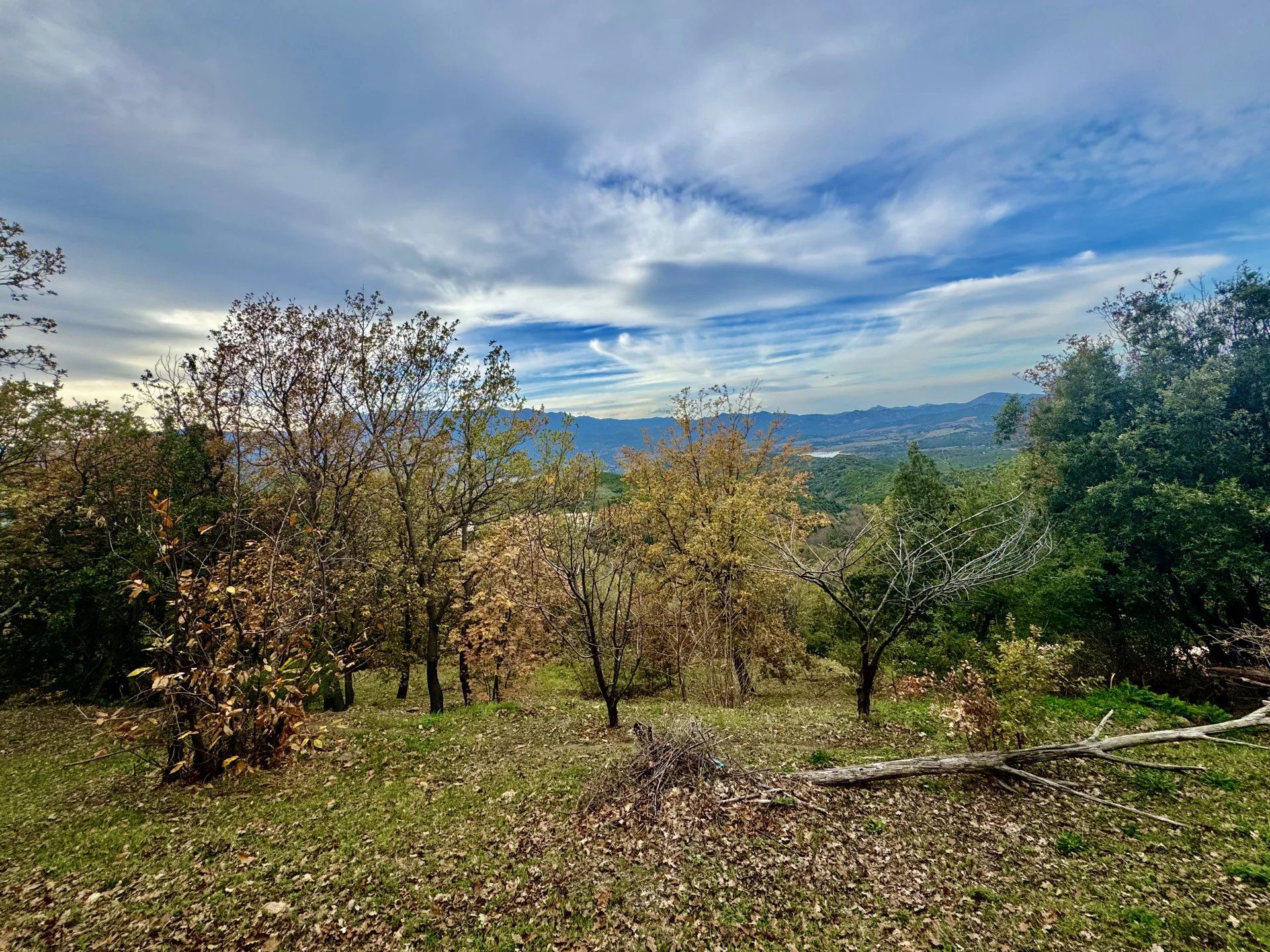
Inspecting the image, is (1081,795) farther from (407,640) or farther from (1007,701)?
(407,640)

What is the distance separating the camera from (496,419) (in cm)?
1470

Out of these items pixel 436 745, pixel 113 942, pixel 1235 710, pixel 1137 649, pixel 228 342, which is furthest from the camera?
pixel 1137 649

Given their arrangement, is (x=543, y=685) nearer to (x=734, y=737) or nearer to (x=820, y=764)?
(x=734, y=737)

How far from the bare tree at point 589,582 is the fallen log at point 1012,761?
490 cm

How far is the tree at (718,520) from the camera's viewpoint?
18125 millimetres

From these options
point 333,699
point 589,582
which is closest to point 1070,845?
point 589,582

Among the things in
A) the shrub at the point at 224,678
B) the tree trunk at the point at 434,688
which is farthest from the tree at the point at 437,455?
the shrub at the point at 224,678

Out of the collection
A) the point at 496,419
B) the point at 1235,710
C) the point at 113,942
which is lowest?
the point at 1235,710

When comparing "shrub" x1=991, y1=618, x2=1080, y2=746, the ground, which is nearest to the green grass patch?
the ground

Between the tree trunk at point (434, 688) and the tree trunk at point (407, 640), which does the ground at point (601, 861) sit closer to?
the tree trunk at point (434, 688)

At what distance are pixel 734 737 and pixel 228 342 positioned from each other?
15.4 metres

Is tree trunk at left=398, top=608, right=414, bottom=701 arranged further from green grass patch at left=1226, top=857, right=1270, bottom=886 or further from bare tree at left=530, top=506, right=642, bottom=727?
green grass patch at left=1226, top=857, right=1270, bottom=886

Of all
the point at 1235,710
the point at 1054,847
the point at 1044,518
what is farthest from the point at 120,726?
the point at 1044,518

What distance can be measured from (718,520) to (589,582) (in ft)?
22.4
